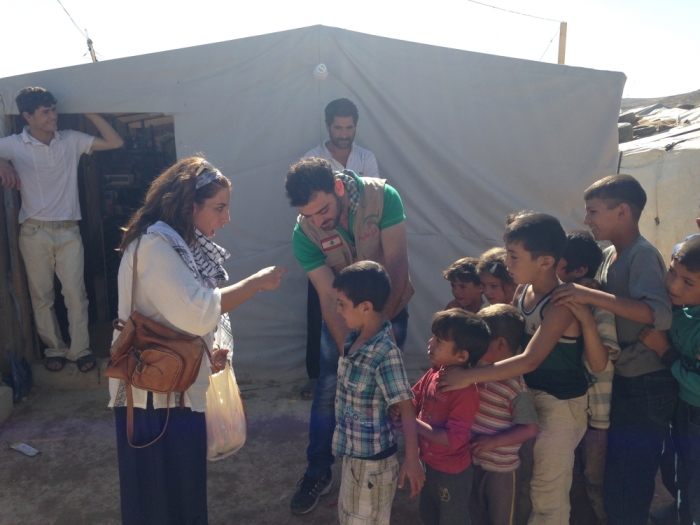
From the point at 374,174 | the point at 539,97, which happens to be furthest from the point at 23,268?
the point at 539,97

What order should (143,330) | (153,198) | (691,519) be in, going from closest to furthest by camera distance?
(143,330)
(153,198)
(691,519)

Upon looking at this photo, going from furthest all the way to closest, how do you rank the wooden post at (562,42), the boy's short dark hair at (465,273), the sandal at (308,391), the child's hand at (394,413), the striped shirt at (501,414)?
the wooden post at (562,42) < the sandal at (308,391) < the boy's short dark hair at (465,273) < the striped shirt at (501,414) < the child's hand at (394,413)

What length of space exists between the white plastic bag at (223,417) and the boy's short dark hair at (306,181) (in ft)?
2.57

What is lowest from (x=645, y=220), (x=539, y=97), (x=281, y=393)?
(x=281, y=393)

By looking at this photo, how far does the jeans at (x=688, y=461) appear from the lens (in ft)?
7.56

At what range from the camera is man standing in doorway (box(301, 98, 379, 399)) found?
4172mm

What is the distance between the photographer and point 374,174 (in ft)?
14.3

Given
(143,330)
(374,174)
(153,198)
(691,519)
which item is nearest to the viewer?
(143,330)

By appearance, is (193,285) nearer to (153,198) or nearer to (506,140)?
(153,198)

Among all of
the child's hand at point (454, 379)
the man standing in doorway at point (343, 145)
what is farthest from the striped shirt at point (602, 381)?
the man standing in doorway at point (343, 145)

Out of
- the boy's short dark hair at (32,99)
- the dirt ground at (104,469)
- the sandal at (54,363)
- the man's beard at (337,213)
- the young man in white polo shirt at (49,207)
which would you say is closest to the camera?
the man's beard at (337,213)

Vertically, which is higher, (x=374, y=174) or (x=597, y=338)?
(x=374, y=174)

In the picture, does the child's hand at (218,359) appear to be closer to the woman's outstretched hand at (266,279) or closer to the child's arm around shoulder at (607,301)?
the woman's outstretched hand at (266,279)

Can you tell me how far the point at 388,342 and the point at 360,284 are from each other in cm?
25
